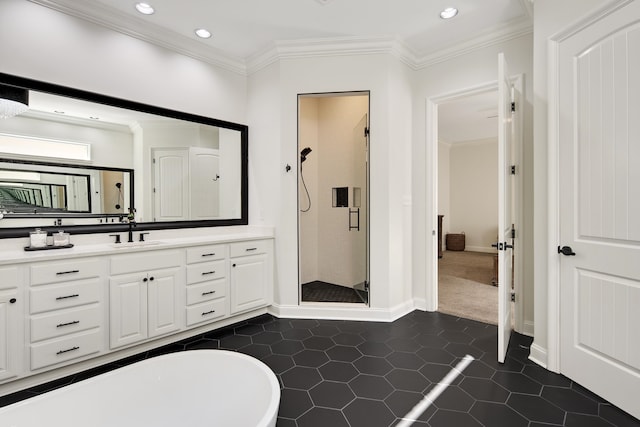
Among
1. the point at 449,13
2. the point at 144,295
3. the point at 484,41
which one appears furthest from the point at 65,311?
the point at 484,41

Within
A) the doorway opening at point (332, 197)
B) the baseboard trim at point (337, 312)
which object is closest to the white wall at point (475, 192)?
the doorway opening at point (332, 197)

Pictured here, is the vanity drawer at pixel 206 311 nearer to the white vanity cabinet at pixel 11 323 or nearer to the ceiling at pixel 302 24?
the white vanity cabinet at pixel 11 323

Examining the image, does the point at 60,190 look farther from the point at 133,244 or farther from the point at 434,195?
the point at 434,195

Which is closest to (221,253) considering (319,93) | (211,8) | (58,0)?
(319,93)

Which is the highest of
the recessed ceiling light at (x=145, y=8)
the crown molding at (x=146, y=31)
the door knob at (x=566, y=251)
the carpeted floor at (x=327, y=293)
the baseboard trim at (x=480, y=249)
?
the recessed ceiling light at (x=145, y=8)

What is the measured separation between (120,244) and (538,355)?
135 inches

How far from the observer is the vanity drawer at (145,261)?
2.39 m

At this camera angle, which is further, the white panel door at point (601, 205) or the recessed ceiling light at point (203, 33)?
the recessed ceiling light at point (203, 33)

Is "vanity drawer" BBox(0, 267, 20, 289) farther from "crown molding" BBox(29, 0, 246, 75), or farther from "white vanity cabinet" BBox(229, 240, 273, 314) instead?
"crown molding" BBox(29, 0, 246, 75)

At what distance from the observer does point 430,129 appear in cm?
354

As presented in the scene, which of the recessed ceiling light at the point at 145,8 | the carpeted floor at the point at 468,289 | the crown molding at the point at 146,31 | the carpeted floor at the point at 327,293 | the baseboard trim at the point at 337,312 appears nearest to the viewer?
the crown molding at the point at 146,31

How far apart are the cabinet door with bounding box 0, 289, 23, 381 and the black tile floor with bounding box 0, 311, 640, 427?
21 cm

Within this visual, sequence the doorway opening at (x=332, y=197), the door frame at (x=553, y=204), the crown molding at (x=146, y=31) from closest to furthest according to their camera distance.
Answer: the door frame at (x=553, y=204), the crown molding at (x=146, y=31), the doorway opening at (x=332, y=197)

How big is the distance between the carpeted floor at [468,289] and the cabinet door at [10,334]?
3653 millimetres
